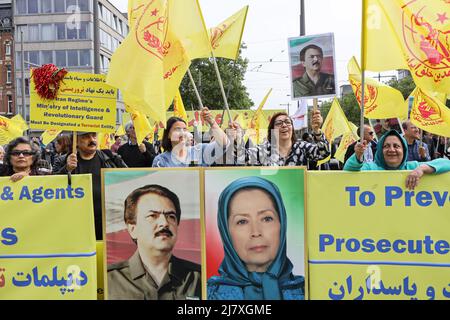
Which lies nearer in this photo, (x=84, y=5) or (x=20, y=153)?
(x=20, y=153)

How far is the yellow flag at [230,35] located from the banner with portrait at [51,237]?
2637mm

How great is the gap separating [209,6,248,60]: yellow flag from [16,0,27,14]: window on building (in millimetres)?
53598

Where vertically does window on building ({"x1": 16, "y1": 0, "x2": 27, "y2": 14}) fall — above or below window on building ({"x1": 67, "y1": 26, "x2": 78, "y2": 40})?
above

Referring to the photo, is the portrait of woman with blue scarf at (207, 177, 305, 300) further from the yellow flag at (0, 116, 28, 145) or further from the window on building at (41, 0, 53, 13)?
the window on building at (41, 0, 53, 13)

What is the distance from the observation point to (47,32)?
2041 inches

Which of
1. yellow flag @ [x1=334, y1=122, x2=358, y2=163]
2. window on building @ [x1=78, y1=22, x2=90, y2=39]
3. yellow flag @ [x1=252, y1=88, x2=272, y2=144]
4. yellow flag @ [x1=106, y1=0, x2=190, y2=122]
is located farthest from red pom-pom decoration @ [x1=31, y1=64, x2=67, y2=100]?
window on building @ [x1=78, y1=22, x2=90, y2=39]

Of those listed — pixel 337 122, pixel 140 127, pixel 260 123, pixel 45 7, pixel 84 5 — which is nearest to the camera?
pixel 140 127

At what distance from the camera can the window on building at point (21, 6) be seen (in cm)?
5162

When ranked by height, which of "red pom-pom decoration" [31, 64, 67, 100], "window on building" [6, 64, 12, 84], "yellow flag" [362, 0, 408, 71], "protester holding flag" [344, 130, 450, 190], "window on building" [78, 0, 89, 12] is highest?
"window on building" [78, 0, 89, 12]

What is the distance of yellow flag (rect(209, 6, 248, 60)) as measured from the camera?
542 centimetres

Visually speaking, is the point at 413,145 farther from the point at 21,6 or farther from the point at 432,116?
the point at 21,6

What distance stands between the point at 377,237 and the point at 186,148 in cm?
202

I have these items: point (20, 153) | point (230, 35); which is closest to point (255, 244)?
point (20, 153)
